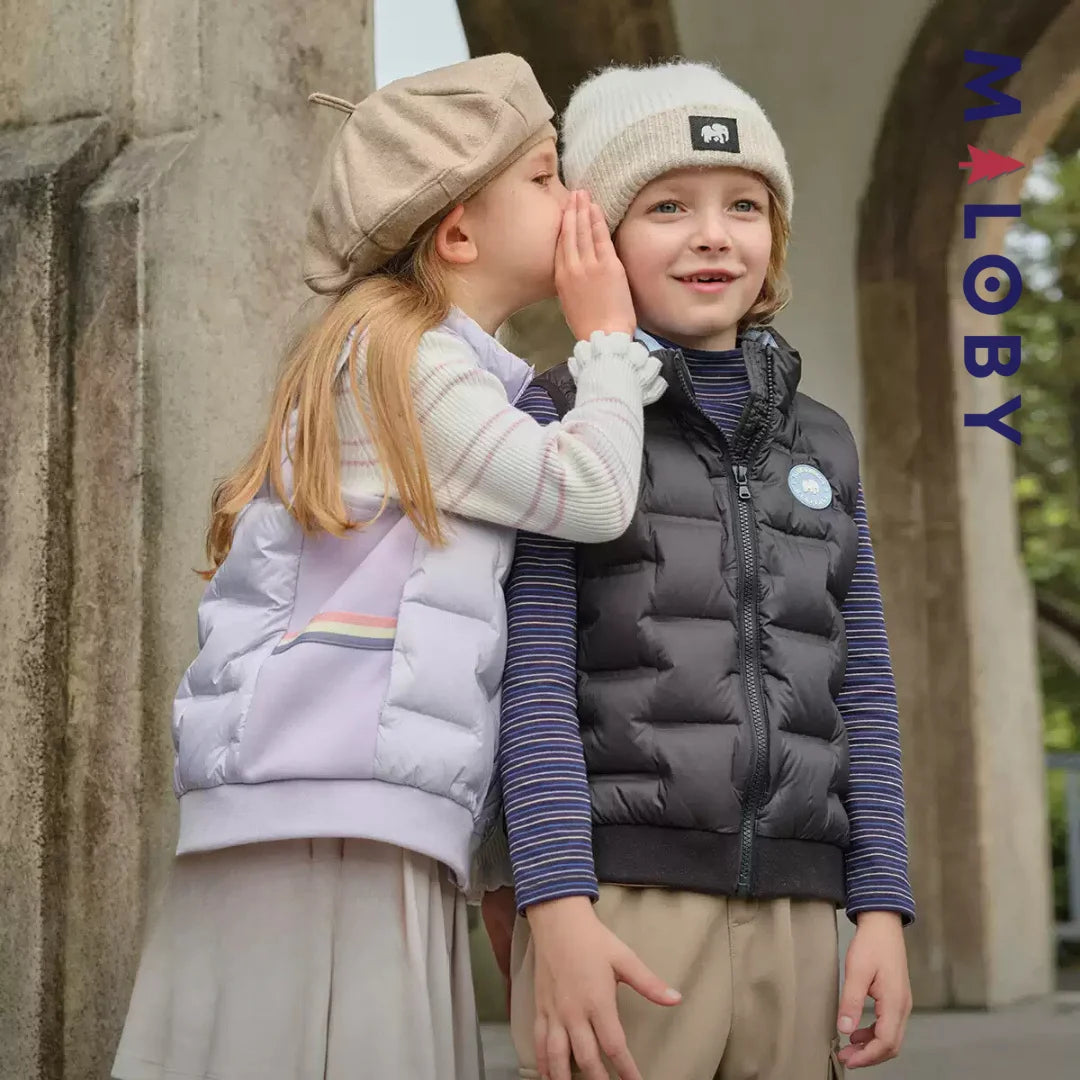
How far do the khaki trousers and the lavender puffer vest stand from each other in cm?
19

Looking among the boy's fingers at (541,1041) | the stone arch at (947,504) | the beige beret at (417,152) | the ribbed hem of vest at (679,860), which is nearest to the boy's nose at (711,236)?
the beige beret at (417,152)

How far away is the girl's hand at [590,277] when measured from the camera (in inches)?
76.5

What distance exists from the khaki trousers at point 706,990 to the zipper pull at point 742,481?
46 centimetres

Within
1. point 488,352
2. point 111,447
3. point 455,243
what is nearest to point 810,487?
point 488,352

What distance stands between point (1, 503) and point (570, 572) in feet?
4.26

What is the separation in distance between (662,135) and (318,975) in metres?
1.07

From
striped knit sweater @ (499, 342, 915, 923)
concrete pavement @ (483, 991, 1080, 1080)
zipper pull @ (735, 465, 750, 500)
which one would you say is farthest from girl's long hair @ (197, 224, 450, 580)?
concrete pavement @ (483, 991, 1080, 1080)

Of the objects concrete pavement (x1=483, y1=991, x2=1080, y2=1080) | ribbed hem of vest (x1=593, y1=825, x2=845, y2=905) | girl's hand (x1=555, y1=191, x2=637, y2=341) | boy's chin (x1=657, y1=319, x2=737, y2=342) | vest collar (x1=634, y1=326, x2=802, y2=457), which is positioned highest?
girl's hand (x1=555, y1=191, x2=637, y2=341)

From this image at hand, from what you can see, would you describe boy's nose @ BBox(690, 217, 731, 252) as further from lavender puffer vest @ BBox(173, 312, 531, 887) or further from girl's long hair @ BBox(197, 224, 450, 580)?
lavender puffer vest @ BBox(173, 312, 531, 887)

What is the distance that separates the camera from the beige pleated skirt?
5.90 ft

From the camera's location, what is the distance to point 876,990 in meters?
1.88

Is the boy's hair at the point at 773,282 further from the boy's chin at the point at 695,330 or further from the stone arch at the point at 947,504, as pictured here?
the stone arch at the point at 947,504

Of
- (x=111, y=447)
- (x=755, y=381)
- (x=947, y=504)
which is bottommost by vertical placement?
(x=755, y=381)

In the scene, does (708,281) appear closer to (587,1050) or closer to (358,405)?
(358,405)
